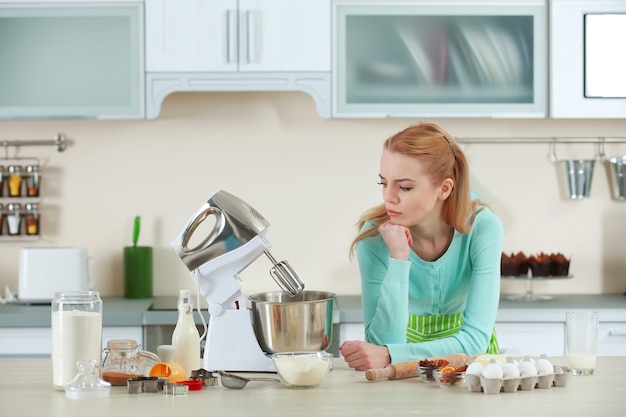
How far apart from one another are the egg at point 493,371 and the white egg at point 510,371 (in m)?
0.01

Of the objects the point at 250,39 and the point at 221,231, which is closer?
the point at 221,231

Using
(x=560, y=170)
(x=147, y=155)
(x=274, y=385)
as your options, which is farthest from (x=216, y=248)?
(x=560, y=170)

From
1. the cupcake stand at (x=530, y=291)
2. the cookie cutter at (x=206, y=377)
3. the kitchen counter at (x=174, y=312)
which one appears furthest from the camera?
the cupcake stand at (x=530, y=291)

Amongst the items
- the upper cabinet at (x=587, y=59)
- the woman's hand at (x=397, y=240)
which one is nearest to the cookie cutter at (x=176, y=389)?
the woman's hand at (x=397, y=240)

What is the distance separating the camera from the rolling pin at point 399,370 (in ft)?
6.68

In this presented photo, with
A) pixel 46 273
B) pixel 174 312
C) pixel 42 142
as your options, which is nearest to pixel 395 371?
pixel 174 312

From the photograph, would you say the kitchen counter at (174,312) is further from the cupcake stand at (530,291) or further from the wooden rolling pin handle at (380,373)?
the wooden rolling pin handle at (380,373)

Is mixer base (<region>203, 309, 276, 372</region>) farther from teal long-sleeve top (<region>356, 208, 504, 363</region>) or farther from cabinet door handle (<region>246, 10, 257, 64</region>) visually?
cabinet door handle (<region>246, 10, 257, 64</region>)

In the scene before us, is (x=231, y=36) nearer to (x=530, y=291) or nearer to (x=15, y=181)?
(x=15, y=181)

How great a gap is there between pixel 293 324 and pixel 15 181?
2240 mm

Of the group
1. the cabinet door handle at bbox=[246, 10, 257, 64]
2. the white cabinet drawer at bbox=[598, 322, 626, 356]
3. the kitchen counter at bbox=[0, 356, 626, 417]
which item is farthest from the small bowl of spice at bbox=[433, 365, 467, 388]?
the cabinet door handle at bbox=[246, 10, 257, 64]

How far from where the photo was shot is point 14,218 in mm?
3938

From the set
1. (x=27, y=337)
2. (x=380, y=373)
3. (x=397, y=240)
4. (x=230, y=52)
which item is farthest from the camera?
(x=230, y=52)

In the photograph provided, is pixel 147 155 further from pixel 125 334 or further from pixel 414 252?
pixel 414 252
